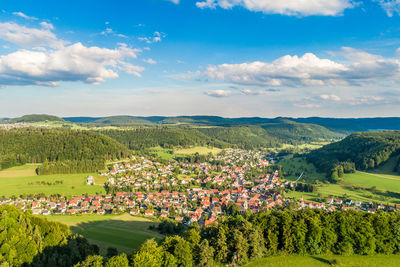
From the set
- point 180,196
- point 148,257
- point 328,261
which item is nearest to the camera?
point 148,257

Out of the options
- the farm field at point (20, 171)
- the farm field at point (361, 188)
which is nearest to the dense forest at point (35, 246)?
the farm field at point (361, 188)

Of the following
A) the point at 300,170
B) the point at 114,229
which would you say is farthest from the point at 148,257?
the point at 300,170

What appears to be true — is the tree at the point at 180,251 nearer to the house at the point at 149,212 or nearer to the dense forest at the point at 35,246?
the dense forest at the point at 35,246

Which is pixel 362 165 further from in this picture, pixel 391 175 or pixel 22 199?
pixel 22 199

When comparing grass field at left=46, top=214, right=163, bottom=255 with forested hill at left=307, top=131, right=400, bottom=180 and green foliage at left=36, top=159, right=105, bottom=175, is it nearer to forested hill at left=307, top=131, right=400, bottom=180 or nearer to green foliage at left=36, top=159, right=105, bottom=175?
green foliage at left=36, top=159, right=105, bottom=175

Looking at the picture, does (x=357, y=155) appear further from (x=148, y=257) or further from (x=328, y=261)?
(x=148, y=257)

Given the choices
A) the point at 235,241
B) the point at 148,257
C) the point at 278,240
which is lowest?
the point at 278,240
